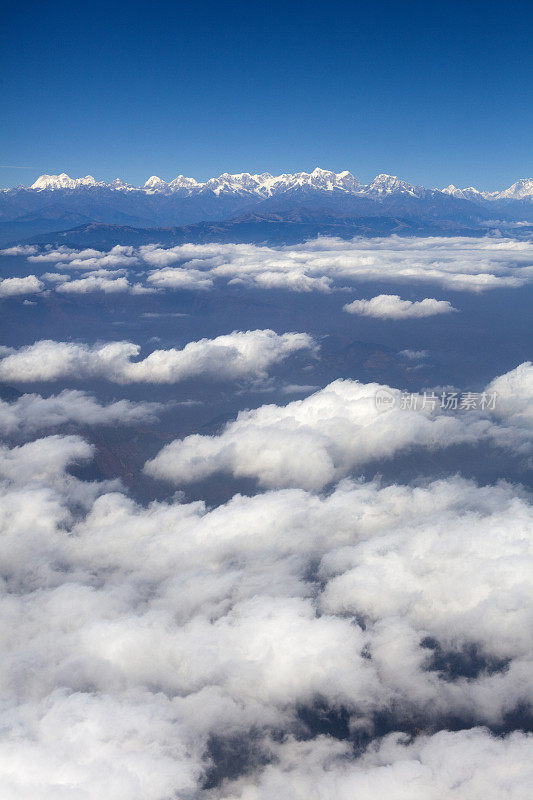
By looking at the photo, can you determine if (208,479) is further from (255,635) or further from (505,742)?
(505,742)

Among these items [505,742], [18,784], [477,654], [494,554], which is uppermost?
[494,554]

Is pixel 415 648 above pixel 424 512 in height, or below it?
below

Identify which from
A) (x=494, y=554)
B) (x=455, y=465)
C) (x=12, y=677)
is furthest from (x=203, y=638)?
(x=455, y=465)

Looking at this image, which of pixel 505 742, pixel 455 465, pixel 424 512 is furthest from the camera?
pixel 455 465

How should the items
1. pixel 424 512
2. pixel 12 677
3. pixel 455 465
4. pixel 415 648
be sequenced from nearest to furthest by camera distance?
pixel 12 677
pixel 415 648
pixel 424 512
pixel 455 465

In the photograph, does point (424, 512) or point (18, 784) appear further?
point (424, 512)

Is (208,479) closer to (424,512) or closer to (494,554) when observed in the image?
(424,512)

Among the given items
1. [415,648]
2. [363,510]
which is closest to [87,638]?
[415,648]

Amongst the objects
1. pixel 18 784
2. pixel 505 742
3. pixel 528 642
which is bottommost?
pixel 505 742

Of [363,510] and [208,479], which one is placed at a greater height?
[363,510]
